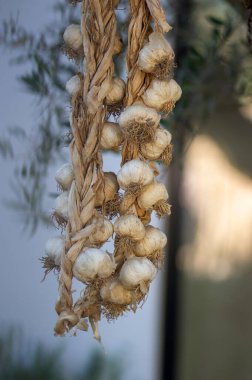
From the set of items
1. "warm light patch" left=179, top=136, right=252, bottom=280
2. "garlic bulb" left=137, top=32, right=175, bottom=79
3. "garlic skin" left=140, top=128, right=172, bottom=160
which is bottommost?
"garlic skin" left=140, top=128, right=172, bottom=160

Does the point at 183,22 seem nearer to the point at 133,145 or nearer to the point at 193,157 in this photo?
the point at 193,157

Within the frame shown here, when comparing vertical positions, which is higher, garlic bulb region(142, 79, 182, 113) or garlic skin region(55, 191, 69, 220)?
Answer: garlic bulb region(142, 79, 182, 113)

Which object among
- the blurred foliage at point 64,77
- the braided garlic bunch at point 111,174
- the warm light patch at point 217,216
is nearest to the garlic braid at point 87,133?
the braided garlic bunch at point 111,174

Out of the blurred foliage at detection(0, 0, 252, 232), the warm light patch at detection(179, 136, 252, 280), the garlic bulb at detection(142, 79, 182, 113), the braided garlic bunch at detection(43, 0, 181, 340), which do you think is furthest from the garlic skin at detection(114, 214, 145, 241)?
the warm light patch at detection(179, 136, 252, 280)

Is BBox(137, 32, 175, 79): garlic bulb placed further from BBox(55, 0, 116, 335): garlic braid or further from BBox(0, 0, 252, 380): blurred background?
BBox(0, 0, 252, 380): blurred background

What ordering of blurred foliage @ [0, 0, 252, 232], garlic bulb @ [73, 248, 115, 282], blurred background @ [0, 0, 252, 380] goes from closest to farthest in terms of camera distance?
garlic bulb @ [73, 248, 115, 282] → blurred foliage @ [0, 0, 252, 232] → blurred background @ [0, 0, 252, 380]

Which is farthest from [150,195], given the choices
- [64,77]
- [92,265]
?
[64,77]

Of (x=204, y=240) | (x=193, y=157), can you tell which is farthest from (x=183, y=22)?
(x=204, y=240)

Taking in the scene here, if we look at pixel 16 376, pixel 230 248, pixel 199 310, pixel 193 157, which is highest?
pixel 193 157
